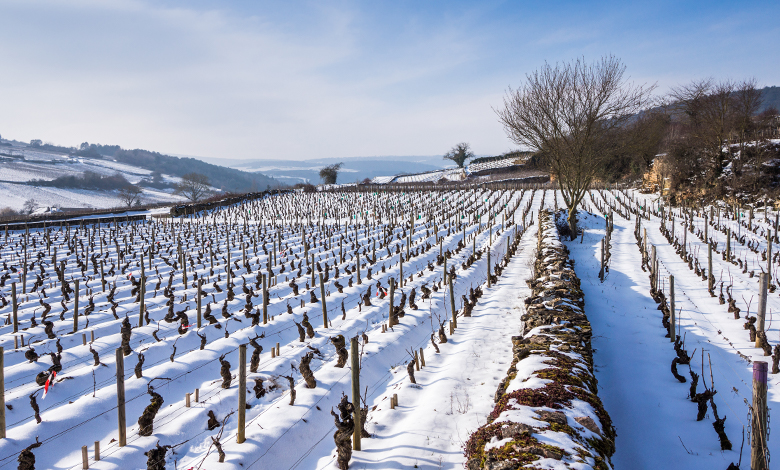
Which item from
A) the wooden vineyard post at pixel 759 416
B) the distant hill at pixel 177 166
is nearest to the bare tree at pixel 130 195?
the distant hill at pixel 177 166

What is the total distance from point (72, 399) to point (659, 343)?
33.9 feet

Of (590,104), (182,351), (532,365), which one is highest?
(590,104)

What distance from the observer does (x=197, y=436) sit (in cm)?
574

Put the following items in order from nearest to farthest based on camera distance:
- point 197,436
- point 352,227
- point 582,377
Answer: point 582,377
point 197,436
point 352,227

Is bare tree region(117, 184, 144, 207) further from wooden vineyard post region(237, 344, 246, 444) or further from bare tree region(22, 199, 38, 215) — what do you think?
wooden vineyard post region(237, 344, 246, 444)

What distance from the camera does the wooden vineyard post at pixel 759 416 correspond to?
334 centimetres

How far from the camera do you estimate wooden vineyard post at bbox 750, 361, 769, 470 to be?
11.0 ft

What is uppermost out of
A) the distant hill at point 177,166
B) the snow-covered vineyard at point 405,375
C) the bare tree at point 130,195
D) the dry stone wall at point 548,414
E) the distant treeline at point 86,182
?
the distant hill at point 177,166

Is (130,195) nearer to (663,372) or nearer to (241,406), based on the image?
(241,406)

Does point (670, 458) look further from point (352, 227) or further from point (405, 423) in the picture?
Answer: point (352, 227)

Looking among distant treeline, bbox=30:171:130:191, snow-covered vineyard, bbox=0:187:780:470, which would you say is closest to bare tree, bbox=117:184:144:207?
distant treeline, bbox=30:171:130:191

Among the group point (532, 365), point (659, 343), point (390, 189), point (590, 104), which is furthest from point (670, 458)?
point (390, 189)

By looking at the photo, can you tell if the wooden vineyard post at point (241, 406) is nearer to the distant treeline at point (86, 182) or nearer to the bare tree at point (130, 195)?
the bare tree at point (130, 195)

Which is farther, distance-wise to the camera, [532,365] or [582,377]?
[532,365]
